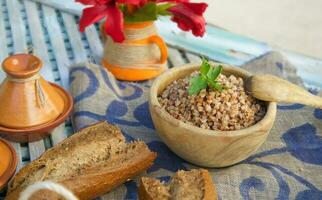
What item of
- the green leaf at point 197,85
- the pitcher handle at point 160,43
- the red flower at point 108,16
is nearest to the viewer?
the green leaf at point 197,85

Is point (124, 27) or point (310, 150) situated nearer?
point (310, 150)

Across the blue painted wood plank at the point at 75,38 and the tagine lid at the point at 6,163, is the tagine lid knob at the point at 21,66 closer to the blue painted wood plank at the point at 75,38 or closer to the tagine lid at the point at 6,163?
the tagine lid at the point at 6,163

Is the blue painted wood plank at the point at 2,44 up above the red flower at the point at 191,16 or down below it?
below

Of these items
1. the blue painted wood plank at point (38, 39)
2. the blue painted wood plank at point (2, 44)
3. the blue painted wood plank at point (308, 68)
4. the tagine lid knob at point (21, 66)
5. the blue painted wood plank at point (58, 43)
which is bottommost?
the blue painted wood plank at point (2, 44)

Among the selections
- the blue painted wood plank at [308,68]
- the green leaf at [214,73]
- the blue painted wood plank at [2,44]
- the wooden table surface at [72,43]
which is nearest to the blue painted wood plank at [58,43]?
the wooden table surface at [72,43]

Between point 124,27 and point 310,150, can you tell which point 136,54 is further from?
point 310,150

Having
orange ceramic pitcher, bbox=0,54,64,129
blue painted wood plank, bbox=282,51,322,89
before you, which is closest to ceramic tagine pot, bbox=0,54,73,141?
orange ceramic pitcher, bbox=0,54,64,129

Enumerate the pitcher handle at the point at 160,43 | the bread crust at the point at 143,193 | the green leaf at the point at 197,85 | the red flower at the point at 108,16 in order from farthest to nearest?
the pitcher handle at the point at 160,43 → the red flower at the point at 108,16 → the green leaf at the point at 197,85 → the bread crust at the point at 143,193

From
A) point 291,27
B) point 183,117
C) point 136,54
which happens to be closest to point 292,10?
point 291,27
